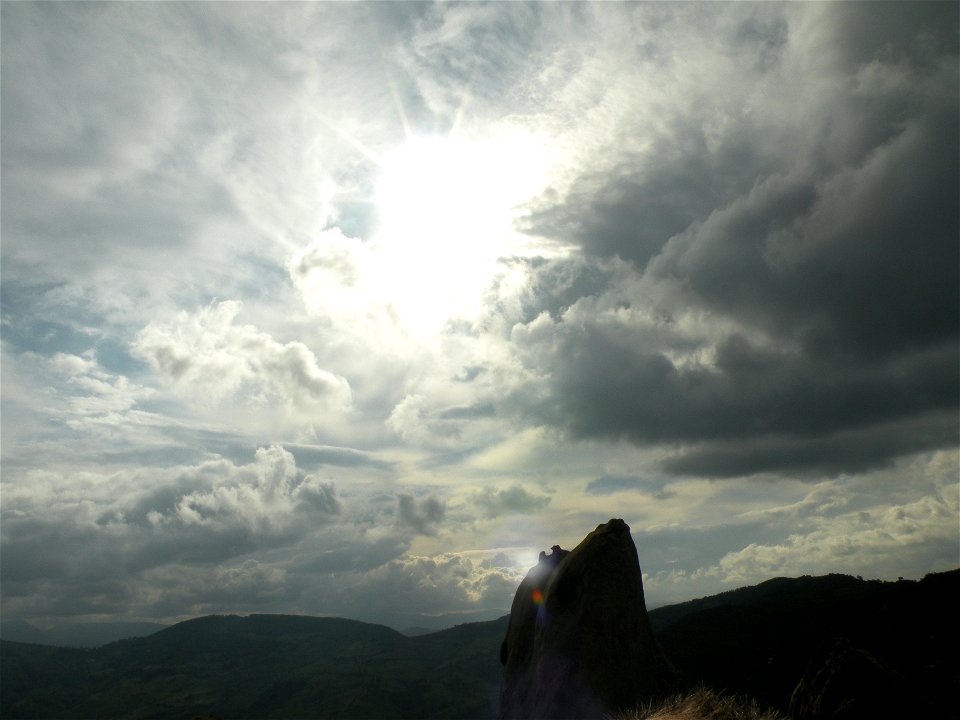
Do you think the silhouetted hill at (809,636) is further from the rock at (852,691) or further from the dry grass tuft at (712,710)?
the dry grass tuft at (712,710)

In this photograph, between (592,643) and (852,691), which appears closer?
(852,691)

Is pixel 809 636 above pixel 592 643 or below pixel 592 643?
below

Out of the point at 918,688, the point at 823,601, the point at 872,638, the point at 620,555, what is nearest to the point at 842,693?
the point at 918,688

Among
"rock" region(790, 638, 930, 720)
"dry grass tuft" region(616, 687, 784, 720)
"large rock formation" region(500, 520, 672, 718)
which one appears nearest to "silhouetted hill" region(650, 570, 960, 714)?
"rock" region(790, 638, 930, 720)

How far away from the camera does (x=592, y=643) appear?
27.7 metres

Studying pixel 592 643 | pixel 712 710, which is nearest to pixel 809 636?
pixel 592 643

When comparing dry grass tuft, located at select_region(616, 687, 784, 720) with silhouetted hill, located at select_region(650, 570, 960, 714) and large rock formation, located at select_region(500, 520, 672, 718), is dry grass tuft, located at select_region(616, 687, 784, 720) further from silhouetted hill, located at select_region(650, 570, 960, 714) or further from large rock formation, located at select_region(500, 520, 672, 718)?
large rock formation, located at select_region(500, 520, 672, 718)

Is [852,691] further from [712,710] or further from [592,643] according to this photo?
[592,643]

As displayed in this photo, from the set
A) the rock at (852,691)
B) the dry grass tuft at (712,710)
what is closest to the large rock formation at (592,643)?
the rock at (852,691)

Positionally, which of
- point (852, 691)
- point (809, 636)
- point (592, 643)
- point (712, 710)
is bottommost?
point (809, 636)

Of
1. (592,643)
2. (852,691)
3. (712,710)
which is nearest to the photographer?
(712,710)

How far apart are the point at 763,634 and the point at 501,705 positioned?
371ft

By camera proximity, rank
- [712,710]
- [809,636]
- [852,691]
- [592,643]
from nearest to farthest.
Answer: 1. [712,710]
2. [852,691]
3. [592,643]
4. [809,636]

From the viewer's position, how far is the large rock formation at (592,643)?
87.7 feet
